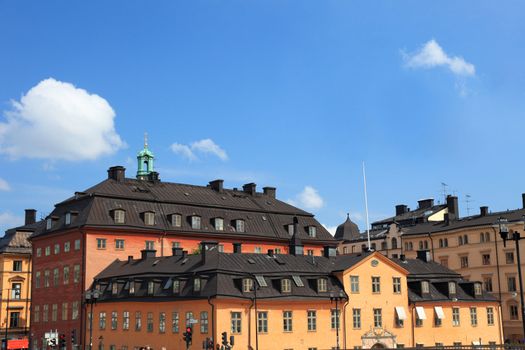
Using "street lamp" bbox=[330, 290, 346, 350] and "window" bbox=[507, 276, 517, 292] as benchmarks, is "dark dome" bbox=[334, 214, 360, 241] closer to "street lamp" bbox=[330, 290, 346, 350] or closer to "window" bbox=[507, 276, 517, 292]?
"window" bbox=[507, 276, 517, 292]

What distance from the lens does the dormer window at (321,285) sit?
65812mm

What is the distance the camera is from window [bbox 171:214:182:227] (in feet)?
276

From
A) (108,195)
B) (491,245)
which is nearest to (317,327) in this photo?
(108,195)

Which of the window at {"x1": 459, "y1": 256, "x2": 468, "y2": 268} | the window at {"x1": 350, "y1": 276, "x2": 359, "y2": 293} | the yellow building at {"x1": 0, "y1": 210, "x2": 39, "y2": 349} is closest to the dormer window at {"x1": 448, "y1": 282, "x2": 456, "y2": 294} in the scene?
the window at {"x1": 350, "y1": 276, "x2": 359, "y2": 293}

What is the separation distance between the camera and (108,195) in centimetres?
8094

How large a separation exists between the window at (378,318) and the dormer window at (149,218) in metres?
27.1

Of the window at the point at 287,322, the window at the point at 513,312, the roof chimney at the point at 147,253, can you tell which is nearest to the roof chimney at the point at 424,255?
the window at the point at 513,312

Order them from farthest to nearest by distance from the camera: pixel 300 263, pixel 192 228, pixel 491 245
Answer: pixel 491 245 → pixel 192 228 → pixel 300 263

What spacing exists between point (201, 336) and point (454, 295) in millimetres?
27248

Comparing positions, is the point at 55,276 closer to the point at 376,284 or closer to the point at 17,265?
the point at 17,265

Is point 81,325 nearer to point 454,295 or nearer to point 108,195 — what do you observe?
point 108,195

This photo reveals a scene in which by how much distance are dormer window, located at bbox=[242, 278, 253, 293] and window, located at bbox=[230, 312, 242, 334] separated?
2180 millimetres

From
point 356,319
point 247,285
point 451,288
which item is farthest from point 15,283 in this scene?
point 451,288

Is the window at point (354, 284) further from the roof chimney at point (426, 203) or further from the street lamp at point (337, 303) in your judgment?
the roof chimney at point (426, 203)
